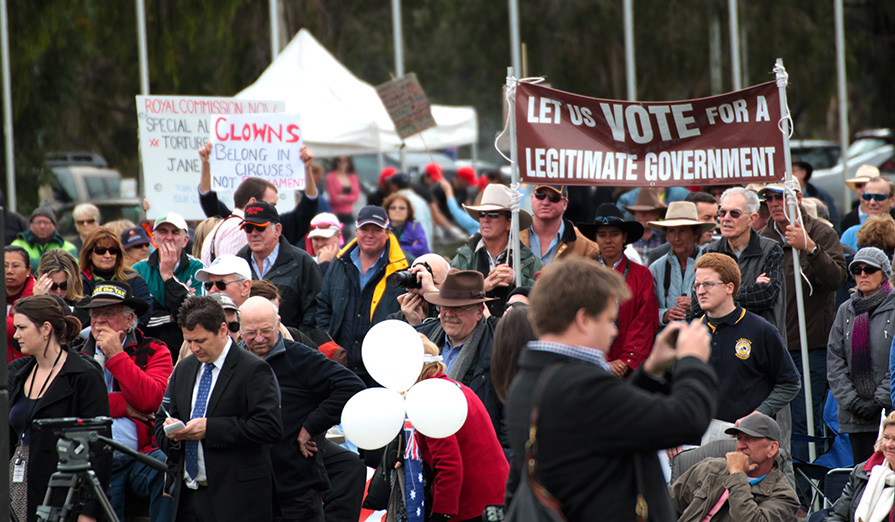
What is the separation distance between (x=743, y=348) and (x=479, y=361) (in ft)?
6.03

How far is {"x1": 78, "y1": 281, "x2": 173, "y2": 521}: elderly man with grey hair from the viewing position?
6871mm

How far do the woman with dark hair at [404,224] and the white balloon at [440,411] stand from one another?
6.23 metres

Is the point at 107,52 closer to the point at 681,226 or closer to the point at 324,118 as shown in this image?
the point at 324,118

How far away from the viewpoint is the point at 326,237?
10312 millimetres

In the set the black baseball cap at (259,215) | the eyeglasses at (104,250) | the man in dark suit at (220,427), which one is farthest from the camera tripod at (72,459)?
the eyeglasses at (104,250)

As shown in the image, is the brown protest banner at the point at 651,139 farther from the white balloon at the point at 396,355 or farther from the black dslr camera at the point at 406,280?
the white balloon at the point at 396,355

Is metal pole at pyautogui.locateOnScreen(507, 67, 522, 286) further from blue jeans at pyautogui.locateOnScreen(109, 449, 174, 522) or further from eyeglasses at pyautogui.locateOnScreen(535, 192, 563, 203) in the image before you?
blue jeans at pyautogui.locateOnScreen(109, 449, 174, 522)

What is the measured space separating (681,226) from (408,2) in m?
19.9

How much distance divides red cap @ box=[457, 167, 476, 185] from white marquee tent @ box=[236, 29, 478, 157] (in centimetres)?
218

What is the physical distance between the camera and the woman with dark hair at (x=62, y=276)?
324 inches

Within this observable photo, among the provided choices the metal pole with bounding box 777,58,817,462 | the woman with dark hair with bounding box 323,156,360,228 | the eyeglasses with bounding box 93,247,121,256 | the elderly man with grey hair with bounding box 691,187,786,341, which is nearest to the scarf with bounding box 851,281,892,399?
the metal pole with bounding box 777,58,817,462

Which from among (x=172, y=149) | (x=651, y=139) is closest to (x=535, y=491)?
(x=651, y=139)

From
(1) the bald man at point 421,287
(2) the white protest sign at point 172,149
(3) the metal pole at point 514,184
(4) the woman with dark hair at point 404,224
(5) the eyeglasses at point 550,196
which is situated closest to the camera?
(1) the bald man at point 421,287

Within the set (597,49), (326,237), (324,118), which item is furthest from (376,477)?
(597,49)
